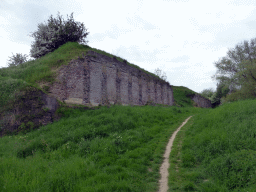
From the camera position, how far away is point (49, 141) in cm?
780

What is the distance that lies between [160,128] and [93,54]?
30.2 ft

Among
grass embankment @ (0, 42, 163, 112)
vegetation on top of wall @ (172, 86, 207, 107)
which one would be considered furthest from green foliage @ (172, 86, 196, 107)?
grass embankment @ (0, 42, 163, 112)

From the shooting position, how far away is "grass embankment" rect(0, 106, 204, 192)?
438 cm

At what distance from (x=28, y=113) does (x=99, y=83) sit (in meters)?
6.64

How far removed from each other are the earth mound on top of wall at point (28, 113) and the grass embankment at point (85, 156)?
60 cm

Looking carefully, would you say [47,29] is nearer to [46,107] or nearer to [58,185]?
[46,107]

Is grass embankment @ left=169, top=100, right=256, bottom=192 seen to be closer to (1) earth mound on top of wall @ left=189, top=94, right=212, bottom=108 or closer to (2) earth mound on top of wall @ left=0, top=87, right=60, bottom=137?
(2) earth mound on top of wall @ left=0, top=87, right=60, bottom=137

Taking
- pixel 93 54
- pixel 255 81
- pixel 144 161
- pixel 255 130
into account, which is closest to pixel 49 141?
pixel 144 161

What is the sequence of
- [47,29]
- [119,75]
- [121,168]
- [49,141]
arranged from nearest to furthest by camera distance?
[121,168] < [49,141] < [119,75] < [47,29]

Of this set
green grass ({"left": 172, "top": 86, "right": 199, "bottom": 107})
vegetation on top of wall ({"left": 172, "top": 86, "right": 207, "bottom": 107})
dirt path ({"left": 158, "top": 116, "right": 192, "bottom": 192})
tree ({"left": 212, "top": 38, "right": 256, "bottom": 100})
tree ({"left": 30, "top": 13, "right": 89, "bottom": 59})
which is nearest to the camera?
dirt path ({"left": 158, "top": 116, "right": 192, "bottom": 192})

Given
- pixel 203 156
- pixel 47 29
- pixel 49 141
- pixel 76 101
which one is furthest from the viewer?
pixel 47 29

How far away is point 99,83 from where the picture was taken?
15.2 m

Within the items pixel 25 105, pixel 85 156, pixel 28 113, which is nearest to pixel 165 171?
pixel 85 156

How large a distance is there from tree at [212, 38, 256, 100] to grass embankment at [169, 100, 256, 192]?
10.7m
